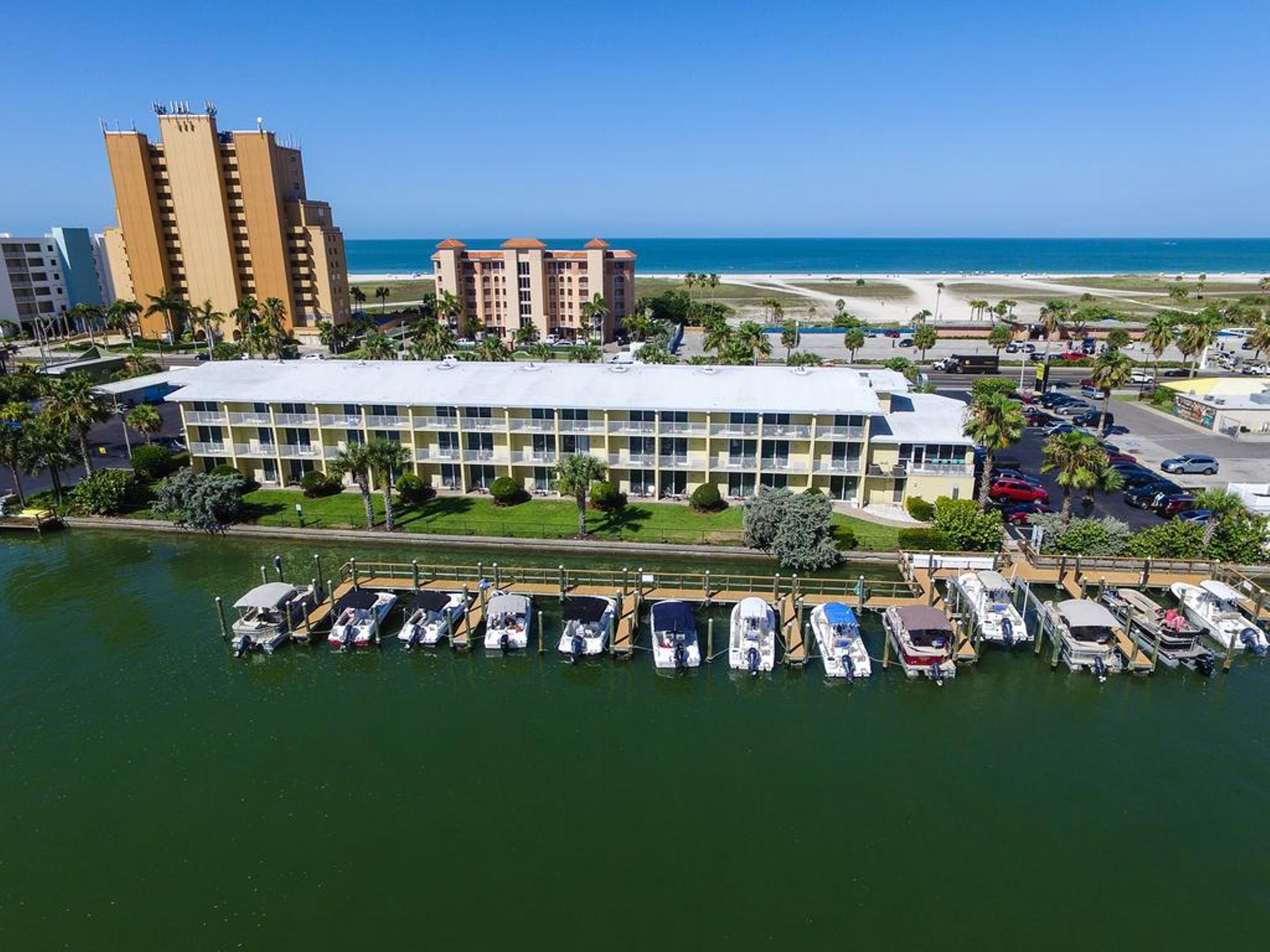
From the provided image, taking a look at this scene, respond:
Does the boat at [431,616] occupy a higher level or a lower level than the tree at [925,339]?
lower

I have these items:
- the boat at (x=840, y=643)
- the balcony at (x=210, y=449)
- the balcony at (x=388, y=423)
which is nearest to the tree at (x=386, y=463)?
the balcony at (x=388, y=423)

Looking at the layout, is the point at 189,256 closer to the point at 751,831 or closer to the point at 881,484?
the point at 881,484

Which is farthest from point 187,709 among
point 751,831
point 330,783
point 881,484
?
point 881,484

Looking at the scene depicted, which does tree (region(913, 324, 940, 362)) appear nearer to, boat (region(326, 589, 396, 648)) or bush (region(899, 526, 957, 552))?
bush (region(899, 526, 957, 552))

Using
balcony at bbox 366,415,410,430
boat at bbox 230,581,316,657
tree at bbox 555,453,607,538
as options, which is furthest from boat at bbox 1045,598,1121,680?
balcony at bbox 366,415,410,430

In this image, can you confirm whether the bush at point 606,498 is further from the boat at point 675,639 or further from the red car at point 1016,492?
the red car at point 1016,492
